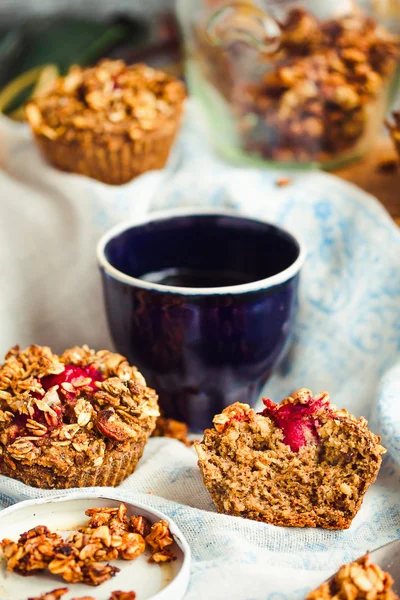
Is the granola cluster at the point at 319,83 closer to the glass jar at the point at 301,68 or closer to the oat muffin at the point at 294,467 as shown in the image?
the glass jar at the point at 301,68

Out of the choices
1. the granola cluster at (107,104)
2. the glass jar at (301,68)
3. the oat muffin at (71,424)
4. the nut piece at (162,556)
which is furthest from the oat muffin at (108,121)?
the nut piece at (162,556)

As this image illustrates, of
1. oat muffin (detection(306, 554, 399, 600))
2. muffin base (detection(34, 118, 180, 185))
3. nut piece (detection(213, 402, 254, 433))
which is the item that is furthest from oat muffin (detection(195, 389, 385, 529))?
muffin base (detection(34, 118, 180, 185))

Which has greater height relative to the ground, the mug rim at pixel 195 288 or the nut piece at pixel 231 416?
the mug rim at pixel 195 288

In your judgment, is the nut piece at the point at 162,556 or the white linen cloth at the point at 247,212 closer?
the nut piece at the point at 162,556

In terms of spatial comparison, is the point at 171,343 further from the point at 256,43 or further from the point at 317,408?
the point at 256,43

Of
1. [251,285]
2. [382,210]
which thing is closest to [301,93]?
[382,210]

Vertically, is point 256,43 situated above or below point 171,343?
above
